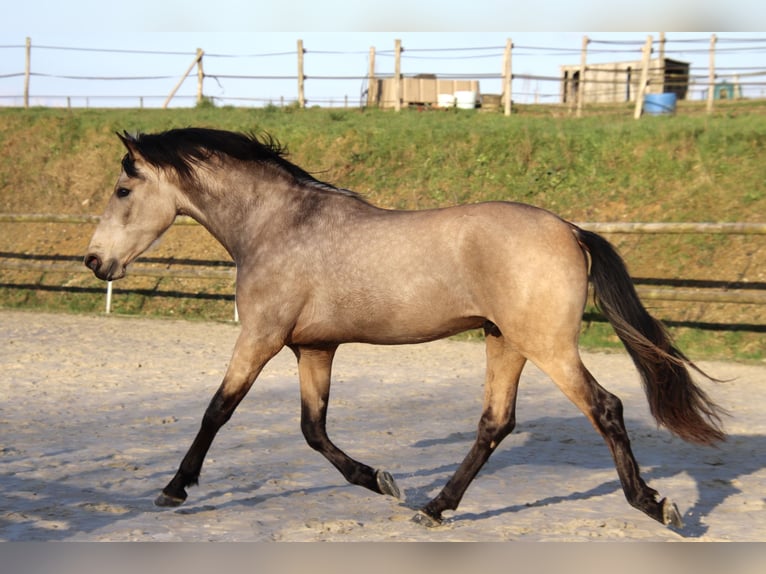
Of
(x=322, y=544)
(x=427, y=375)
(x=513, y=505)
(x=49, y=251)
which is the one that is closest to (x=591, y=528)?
(x=513, y=505)

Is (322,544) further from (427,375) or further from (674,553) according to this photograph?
(427,375)

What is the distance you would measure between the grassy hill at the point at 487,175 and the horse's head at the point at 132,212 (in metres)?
7.03

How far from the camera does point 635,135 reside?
1487 cm

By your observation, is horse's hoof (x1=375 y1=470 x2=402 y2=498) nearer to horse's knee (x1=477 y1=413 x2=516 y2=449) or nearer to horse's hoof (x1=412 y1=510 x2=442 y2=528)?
horse's hoof (x1=412 y1=510 x2=442 y2=528)

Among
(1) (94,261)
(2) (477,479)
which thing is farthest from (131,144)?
(2) (477,479)

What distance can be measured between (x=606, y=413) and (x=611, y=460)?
163cm

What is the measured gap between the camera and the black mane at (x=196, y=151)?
4469 mm

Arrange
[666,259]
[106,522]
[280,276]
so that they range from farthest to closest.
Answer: [666,259], [280,276], [106,522]

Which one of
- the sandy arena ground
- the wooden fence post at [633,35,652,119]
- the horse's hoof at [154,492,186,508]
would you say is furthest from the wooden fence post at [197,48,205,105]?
the horse's hoof at [154,492,186,508]

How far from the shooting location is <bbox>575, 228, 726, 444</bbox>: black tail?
4.09 meters

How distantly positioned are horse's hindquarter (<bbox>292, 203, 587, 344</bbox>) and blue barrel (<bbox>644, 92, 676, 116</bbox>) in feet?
50.2

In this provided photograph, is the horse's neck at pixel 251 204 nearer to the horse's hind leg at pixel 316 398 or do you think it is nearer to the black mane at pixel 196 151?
the black mane at pixel 196 151

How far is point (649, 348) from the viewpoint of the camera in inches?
162

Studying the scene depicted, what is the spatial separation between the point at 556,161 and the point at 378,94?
25.8 feet
